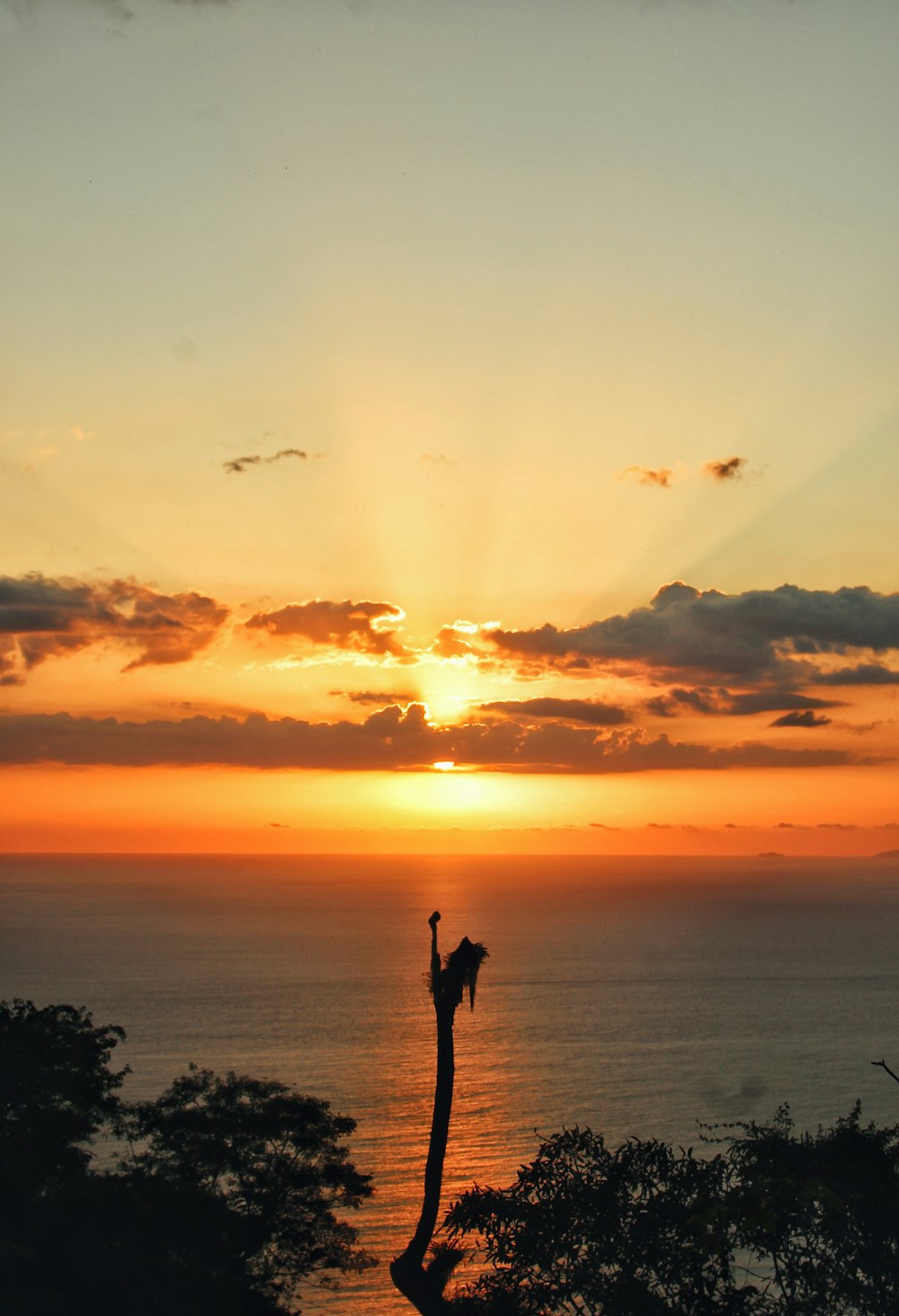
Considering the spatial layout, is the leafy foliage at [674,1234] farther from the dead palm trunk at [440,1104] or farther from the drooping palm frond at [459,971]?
the drooping palm frond at [459,971]

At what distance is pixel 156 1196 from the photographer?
30688 mm

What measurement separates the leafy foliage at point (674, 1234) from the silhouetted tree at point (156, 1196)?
9.62m

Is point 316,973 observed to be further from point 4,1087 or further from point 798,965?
point 4,1087

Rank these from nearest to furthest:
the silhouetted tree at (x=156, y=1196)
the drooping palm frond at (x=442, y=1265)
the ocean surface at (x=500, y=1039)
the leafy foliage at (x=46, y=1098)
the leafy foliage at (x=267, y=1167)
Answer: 1. the drooping palm frond at (x=442, y=1265)
2. the silhouetted tree at (x=156, y=1196)
3. the leafy foliage at (x=46, y=1098)
4. the leafy foliage at (x=267, y=1167)
5. the ocean surface at (x=500, y=1039)

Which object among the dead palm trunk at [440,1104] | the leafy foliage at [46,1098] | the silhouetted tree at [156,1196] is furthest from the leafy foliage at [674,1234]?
the leafy foliage at [46,1098]

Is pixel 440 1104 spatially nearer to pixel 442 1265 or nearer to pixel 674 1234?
pixel 442 1265

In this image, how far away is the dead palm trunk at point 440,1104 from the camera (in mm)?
21750

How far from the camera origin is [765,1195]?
20391mm

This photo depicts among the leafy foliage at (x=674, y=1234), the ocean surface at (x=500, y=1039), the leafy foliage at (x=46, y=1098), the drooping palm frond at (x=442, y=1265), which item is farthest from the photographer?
the ocean surface at (x=500, y=1039)

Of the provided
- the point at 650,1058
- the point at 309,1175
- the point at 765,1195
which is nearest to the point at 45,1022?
the point at 309,1175

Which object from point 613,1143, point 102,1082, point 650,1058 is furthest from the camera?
point 650,1058

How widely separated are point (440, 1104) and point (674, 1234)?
18.0 ft

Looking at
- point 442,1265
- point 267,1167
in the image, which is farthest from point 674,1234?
point 267,1167

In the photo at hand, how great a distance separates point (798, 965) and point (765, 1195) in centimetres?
17056
